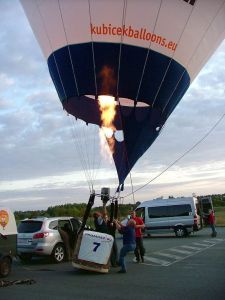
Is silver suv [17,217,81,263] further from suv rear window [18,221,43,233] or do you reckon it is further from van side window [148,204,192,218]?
van side window [148,204,192,218]

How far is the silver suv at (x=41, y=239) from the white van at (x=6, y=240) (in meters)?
2.30

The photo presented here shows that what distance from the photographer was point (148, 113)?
16.0 metres

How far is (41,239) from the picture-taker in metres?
14.9

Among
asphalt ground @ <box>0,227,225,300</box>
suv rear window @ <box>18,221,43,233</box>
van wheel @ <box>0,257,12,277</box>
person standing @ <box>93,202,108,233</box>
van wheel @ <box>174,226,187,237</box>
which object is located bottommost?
asphalt ground @ <box>0,227,225,300</box>

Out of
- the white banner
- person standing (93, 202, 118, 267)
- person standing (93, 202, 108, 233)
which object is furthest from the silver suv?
the white banner

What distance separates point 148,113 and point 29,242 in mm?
5511

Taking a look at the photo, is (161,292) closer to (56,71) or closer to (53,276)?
(53,276)

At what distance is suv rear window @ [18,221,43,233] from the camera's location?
15336 mm

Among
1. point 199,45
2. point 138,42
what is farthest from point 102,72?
point 199,45

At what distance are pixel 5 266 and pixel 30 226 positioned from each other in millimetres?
3414

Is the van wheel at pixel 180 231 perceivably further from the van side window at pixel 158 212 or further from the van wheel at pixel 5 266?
the van wheel at pixel 5 266

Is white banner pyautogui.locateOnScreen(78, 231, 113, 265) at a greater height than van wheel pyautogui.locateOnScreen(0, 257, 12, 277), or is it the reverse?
white banner pyautogui.locateOnScreen(78, 231, 113, 265)

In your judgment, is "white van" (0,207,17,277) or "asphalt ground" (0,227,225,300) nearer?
"asphalt ground" (0,227,225,300)

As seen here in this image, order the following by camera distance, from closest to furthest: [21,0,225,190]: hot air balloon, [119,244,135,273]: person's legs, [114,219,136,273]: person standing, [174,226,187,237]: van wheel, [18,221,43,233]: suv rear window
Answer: [119,244,135,273]: person's legs < [114,219,136,273]: person standing < [21,0,225,190]: hot air balloon < [18,221,43,233]: suv rear window < [174,226,187,237]: van wheel
